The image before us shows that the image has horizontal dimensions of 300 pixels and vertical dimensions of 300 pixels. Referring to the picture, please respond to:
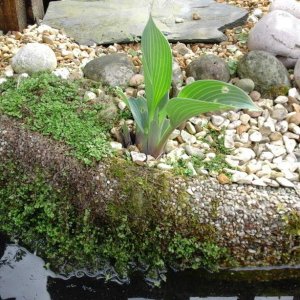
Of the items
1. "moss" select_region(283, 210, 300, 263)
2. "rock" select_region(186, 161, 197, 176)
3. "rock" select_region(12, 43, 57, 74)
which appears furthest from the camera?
"rock" select_region(12, 43, 57, 74)

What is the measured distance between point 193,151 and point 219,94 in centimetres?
44

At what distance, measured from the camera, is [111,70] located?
2.87 meters

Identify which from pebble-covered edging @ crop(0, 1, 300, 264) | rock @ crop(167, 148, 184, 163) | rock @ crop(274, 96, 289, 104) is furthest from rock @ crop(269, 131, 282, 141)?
rock @ crop(167, 148, 184, 163)

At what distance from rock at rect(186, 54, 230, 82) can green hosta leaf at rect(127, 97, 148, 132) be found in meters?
0.49

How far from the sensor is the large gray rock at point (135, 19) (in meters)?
3.36

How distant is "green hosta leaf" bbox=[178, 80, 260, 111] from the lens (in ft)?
6.82

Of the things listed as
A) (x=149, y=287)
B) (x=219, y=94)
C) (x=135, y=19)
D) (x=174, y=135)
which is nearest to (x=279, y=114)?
(x=174, y=135)

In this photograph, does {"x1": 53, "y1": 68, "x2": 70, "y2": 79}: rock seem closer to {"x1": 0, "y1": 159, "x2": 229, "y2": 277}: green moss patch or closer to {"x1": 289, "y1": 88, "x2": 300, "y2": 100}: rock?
{"x1": 0, "y1": 159, "x2": 229, "y2": 277}: green moss patch

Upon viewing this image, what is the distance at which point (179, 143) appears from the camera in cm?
262

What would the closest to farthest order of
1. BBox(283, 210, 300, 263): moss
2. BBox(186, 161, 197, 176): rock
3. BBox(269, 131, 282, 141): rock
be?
BBox(283, 210, 300, 263): moss
BBox(186, 161, 197, 176): rock
BBox(269, 131, 282, 141): rock

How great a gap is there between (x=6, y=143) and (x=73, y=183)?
400 millimetres

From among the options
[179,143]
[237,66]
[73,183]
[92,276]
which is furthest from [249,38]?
[92,276]

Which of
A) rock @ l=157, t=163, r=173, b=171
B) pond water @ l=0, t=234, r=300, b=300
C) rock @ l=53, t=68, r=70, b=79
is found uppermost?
rock @ l=53, t=68, r=70, b=79

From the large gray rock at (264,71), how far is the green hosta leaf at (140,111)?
68 centimetres
